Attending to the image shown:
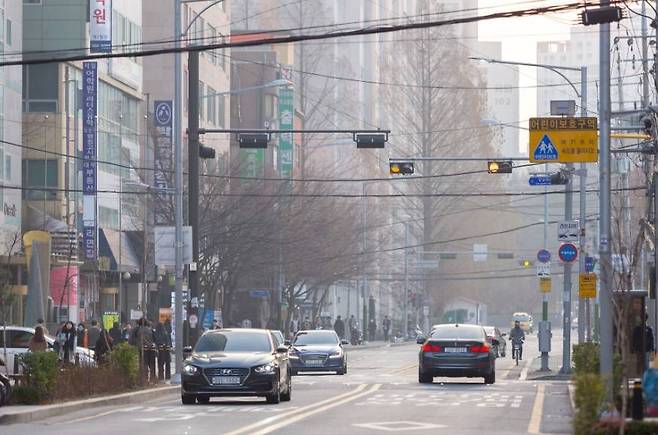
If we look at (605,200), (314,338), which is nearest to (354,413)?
(605,200)

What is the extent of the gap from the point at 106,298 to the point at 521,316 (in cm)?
6670

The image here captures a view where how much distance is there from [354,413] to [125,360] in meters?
8.75

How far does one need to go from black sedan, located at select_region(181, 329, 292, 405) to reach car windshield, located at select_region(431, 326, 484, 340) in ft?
34.9

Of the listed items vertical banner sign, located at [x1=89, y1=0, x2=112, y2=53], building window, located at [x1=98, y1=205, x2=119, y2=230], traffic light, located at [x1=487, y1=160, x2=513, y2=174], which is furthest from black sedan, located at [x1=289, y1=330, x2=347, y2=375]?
building window, located at [x1=98, y1=205, x2=119, y2=230]

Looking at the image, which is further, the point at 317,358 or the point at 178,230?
the point at 317,358

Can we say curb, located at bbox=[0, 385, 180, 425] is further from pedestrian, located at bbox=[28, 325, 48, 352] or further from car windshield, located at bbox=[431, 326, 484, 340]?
car windshield, located at bbox=[431, 326, 484, 340]

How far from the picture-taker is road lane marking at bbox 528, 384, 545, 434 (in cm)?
2533

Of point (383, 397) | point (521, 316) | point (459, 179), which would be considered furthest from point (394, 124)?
point (383, 397)

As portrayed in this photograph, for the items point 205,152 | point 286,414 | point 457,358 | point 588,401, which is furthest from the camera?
point 205,152

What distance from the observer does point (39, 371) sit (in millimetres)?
29906

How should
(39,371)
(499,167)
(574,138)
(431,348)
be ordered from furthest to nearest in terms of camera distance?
1. (499,167)
2. (431,348)
3. (574,138)
4. (39,371)

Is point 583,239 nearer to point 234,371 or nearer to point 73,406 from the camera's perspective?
point 234,371

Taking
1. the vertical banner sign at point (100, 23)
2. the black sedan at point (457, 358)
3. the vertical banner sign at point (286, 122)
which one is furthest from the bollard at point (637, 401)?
the vertical banner sign at point (286, 122)

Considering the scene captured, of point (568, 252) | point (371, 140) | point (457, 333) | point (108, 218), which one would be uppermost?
point (371, 140)
